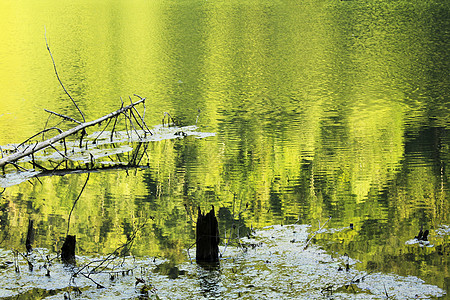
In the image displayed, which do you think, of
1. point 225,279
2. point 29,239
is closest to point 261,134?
point 29,239

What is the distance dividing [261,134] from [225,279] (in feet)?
35.5

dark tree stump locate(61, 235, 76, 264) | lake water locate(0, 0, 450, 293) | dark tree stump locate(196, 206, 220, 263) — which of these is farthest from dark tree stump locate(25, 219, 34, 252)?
dark tree stump locate(196, 206, 220, 263)

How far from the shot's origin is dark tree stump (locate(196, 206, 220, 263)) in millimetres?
8719

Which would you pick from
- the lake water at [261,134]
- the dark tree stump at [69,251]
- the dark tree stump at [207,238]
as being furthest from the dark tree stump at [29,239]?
the dark tree stump at [207,238]

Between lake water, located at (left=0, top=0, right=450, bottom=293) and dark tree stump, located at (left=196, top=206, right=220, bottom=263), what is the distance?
69 centimetres

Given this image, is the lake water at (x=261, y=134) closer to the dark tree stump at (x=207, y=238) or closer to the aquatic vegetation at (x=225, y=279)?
the aquatic vegetation at (x=225, y=279)

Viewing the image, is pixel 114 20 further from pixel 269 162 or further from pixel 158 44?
pixel 269 162

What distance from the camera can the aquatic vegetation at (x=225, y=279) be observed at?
7.64m

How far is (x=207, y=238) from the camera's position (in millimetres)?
8781

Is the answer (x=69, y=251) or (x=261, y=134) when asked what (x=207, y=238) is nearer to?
(x=69, y=251)

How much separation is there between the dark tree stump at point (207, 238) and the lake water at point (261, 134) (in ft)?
2.25

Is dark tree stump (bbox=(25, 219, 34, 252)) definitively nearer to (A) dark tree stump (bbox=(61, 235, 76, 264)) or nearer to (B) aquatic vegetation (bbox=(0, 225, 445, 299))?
(B) aquatic vegetation (bbox=(0, 225, 445, 299))

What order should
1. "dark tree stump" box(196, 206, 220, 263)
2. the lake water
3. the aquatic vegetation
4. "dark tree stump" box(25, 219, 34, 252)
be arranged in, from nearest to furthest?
1. the aquatic vegetation
2. "dark tree stump" box(196, 206, 220, 263)
3. "dark tree stump" box(25, 219, 34, 252)
4. the lake water

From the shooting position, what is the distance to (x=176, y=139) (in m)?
18.2
